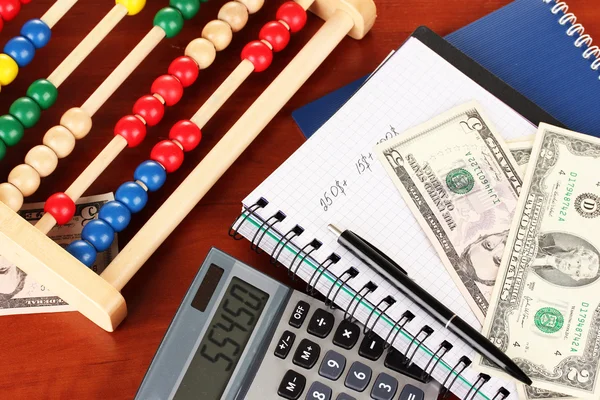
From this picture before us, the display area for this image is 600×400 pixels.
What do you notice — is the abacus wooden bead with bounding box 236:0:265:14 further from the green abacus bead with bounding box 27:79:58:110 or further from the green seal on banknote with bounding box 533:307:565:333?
the green seal on banknote with bounding box 533:307:565:333

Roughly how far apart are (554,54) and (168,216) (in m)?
0.46

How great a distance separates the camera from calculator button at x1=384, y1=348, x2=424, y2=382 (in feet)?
2.04

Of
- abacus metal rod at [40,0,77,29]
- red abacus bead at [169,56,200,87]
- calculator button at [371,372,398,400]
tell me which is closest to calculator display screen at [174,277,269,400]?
calculator button at [371,372,398,400]

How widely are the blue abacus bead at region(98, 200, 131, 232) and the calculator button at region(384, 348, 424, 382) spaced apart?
11.0 inches

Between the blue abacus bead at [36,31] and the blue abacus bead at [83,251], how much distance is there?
0.22m

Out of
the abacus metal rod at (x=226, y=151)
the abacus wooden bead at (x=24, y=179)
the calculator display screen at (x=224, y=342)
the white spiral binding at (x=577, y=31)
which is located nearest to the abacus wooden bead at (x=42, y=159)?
the abacus wooden bead at (x=24, y=179)

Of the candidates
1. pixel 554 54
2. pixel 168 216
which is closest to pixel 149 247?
pixel 168 216

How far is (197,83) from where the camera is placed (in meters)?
0.77

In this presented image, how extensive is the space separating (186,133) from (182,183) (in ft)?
0.18

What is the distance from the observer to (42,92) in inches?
27.3

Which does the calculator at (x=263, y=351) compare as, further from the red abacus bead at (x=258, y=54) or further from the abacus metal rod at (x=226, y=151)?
the red abacus bead at (x=258, y=54)

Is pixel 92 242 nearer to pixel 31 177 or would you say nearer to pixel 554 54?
pixel 31 177

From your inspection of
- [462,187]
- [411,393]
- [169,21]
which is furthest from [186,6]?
[411,393]

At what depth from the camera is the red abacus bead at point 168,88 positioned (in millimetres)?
718
